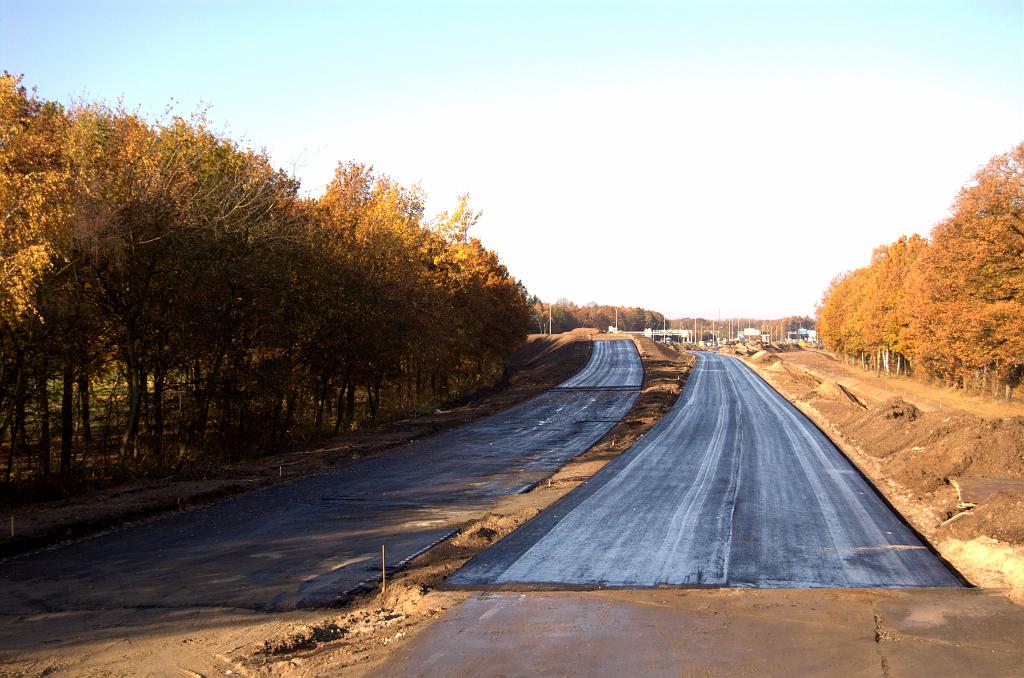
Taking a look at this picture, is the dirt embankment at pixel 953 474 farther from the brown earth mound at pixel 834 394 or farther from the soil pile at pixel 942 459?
the brown earth mound at pixel 834 394

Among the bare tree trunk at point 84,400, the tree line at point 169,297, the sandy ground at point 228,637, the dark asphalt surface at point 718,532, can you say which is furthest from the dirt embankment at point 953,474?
the bare tree trunk at point 84,400

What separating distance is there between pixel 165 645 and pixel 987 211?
4765cm

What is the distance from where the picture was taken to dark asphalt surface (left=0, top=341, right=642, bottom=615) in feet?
38.3

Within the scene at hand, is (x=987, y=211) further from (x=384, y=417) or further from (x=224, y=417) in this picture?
(x=224, y=417)

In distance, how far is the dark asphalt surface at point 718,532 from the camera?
488 inches

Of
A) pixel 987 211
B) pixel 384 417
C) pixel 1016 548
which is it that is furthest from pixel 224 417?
pixel 987 211

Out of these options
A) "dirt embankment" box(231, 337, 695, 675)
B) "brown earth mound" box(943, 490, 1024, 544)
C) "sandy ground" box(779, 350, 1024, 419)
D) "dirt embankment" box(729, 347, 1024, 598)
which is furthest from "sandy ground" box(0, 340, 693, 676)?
"sandy ground" box(779, 350, 1024, 419)

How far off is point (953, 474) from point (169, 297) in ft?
74.0

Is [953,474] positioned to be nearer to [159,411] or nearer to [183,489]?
[183,489]

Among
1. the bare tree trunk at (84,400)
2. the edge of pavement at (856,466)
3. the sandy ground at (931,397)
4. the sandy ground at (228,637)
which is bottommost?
the sandy ground at (228,637)

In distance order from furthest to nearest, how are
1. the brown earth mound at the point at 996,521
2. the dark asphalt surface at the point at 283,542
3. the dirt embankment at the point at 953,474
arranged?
1. the brown earth mound at the point at 996,521
2. the dirt embankment at the point at 953,474
3. the dark asphalt surface at the point at 283,542

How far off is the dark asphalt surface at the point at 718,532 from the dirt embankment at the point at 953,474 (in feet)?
1.93

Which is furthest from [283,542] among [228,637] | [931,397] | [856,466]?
[931,397]

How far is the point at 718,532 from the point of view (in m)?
15.4
